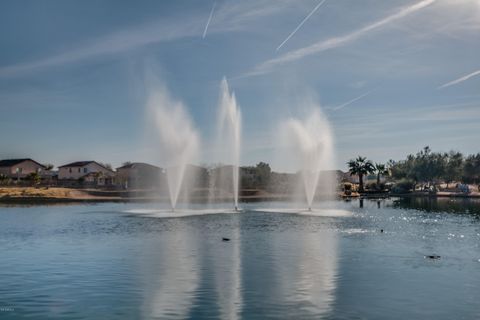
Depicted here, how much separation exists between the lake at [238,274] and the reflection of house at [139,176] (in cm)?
10557

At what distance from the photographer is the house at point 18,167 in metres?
153

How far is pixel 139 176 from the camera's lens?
160750 mm

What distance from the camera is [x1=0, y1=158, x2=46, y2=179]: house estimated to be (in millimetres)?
152875

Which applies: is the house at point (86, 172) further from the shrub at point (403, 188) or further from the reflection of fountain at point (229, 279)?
the reflection of fountain at point (229, 279)

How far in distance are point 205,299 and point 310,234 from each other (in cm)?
2491

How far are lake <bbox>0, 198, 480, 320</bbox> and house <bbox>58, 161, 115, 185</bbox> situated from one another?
114 metres

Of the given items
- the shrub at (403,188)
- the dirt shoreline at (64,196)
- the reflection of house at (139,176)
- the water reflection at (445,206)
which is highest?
the reflection of house at (139,176)

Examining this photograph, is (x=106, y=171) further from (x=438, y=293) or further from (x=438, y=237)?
(x=438, y=293)

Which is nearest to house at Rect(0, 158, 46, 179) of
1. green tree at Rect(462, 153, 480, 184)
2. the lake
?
the lake

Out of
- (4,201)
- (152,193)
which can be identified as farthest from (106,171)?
(4,201)

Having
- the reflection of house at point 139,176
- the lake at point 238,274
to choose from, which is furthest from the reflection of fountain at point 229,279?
the reflection of house at point 139,176

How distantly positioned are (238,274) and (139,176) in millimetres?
139117

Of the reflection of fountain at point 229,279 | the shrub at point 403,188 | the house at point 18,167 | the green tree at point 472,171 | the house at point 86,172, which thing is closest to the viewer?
the reflection of fountain at point 229,279

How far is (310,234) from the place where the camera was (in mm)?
44250
